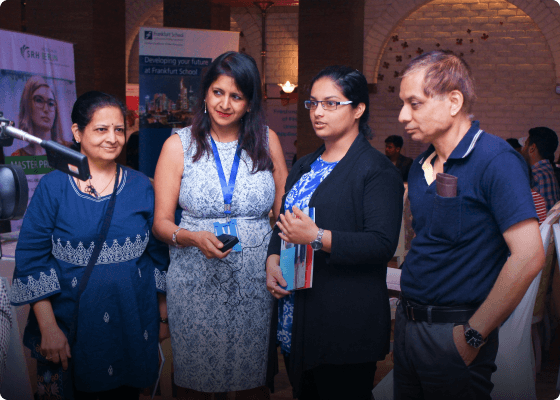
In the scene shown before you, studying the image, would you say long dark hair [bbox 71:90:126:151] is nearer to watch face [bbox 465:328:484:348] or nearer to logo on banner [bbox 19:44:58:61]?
watch face [bbox 465:328:484:348]

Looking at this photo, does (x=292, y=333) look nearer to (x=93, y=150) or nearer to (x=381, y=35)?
(x=93, y=150)

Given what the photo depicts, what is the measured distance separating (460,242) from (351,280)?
0.41m

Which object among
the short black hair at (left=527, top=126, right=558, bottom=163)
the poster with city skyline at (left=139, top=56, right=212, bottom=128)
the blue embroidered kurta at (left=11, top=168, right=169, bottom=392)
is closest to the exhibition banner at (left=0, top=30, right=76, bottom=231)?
the poster with city skyline at (left=139, top=56, right=212, bottom=128)

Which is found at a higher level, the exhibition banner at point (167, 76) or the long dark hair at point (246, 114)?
the exhibition banner at point (167, 76)

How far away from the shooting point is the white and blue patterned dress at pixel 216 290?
191 cm

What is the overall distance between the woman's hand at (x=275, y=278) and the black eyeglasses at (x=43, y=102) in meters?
3.52

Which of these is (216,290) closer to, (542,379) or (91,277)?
(91,277)

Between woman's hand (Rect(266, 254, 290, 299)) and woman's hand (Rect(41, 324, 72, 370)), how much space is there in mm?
722

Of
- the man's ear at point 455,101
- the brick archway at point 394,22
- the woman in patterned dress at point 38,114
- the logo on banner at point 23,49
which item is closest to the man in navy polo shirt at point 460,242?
the man's ear at point 455,101

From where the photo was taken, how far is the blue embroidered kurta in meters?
1.76

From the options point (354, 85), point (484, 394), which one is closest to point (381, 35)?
point (354, 85)

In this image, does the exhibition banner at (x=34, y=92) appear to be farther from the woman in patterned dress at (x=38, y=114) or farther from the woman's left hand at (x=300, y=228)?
the woman's left hand at (x=300, y=228)

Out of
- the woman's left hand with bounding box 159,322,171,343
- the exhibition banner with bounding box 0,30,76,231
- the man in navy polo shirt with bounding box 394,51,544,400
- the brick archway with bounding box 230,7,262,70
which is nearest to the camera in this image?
the man in navy polo shirt with bounding box 394,51,544,400

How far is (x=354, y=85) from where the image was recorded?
1.70 meters
